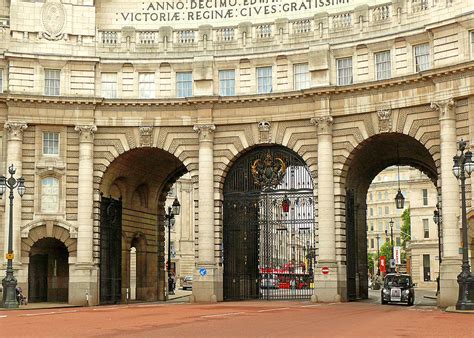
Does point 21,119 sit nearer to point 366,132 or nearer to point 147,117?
point 147,117

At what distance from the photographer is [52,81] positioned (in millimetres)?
55875

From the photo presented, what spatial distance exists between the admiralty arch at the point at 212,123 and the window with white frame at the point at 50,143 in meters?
0.07

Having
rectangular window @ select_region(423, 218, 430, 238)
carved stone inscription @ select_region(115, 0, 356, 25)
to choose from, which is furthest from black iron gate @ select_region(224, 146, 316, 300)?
rectangular window @ select_region(423, 218, 430, 238)

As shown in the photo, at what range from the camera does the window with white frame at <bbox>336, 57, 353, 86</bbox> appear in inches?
2103

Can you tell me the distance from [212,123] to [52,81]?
37.6 ft

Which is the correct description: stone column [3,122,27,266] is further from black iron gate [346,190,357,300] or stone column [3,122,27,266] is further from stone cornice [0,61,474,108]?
black iron gate [346,190,357,300]

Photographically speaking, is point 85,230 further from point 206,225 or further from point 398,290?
point 398,290

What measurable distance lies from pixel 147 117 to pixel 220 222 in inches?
351

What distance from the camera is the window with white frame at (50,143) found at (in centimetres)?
5559

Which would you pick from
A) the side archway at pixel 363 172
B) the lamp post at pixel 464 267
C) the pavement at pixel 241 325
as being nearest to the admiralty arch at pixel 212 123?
the side archway at pixel 363 172

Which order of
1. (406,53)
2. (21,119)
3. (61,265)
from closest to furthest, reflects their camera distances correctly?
(406,53)
(21,119)
(61,265)

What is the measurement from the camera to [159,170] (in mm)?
64125

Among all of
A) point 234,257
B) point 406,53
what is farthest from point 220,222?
point 406,53

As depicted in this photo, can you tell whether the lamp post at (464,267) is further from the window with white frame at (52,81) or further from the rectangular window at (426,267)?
the rectangular window at (426,267)
